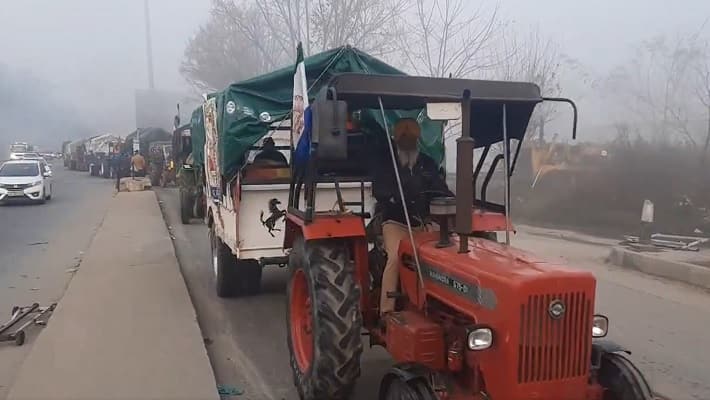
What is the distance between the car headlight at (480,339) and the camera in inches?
138

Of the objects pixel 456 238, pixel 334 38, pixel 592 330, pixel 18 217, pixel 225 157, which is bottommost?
pixel 18 217

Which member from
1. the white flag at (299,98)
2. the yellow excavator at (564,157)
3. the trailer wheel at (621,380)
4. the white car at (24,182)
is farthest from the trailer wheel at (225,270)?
the white car at (24,182)

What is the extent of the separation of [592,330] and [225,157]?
15.7ft

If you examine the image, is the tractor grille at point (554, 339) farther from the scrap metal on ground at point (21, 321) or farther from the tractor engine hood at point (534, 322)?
the scrap metal on ground at point (21, 321)

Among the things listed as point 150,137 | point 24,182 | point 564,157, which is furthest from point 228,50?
point 564,157

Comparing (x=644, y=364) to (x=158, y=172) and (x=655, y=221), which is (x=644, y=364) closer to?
(x=655, y=221)

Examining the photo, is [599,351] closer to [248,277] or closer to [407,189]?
[407,189]

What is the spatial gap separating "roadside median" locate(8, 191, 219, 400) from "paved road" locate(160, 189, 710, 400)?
363 mm

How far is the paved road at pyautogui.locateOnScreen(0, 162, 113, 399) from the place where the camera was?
8828 millimetres

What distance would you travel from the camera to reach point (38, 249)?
1323 cm

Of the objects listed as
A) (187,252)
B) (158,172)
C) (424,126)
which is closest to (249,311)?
(424,126)

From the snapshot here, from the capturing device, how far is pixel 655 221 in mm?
13734

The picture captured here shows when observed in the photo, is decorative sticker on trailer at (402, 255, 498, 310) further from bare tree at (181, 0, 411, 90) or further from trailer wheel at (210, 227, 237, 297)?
bare tree at (181, 0, 411, 90)

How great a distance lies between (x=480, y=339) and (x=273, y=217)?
4136mm
